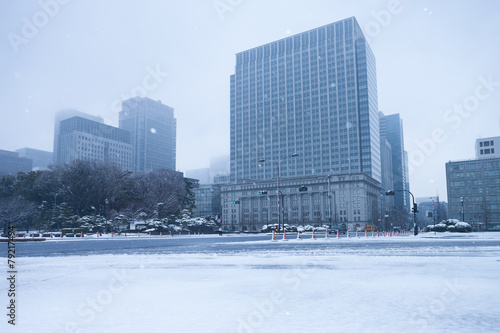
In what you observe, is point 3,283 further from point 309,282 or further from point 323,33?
point 323,33

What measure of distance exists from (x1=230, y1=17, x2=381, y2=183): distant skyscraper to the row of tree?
366ft

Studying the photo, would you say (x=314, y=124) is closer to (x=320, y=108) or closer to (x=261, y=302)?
(x=320, y=108)

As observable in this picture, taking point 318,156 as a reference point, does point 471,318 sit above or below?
below

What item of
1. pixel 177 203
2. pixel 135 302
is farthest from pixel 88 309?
pixel 177 203

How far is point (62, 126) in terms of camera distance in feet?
630

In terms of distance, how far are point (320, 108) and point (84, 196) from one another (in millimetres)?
134746

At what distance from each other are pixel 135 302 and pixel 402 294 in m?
4.08

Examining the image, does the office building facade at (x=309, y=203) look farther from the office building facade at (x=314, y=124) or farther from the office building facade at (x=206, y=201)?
the office building facade at (x=206, y=201)

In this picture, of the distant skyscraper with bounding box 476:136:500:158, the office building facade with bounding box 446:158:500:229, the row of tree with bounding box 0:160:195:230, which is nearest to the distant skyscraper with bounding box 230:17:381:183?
the office building facade with bounding box 446:158:500:229

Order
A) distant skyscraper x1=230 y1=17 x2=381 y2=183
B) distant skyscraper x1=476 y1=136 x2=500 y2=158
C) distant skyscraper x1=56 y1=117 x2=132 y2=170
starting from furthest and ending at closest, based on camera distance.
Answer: distant skyscraper x1=230 y1=17 x2=381 y2=183
distant skyscraper x1=56 y1=117 x2=132 y2=170
distant skyscraper x1=476 y1=136 x2=500 y2=158

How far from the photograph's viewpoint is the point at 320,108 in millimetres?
181875

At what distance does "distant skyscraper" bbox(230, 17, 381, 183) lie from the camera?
565 ft

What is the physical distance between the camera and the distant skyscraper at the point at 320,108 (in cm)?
17212

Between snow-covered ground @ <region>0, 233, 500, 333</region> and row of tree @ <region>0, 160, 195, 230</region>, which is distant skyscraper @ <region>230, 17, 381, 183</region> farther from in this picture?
snow-covered ground @ <region>0, 233, 500, 333</region>
